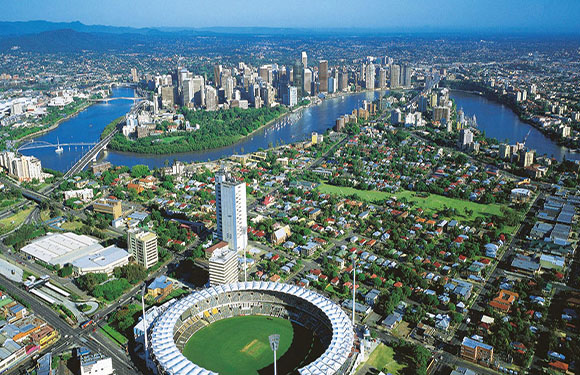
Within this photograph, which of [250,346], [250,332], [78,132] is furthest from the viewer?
[78,132]

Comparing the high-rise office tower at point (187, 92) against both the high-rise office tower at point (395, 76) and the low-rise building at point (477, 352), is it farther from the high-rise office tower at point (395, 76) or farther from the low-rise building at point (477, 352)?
the low-rise building at point (477, 352)

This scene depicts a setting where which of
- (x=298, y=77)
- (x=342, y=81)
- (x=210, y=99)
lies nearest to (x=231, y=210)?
(x=210, y=99)

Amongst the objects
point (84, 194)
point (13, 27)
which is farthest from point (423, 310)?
point (13, 27)

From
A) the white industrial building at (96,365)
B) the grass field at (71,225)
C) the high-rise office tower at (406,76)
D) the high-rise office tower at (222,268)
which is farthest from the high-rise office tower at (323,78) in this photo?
the white industrial building at (96,365)

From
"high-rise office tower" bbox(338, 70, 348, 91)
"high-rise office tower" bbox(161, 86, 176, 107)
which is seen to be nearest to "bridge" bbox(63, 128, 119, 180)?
"high-rise office tower" bbox(161, 86, 176, 107)

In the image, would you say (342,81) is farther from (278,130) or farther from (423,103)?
(278,130)

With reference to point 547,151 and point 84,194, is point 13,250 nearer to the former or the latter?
point 84,194

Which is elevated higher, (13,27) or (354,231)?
(13,27)
